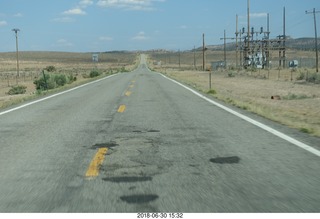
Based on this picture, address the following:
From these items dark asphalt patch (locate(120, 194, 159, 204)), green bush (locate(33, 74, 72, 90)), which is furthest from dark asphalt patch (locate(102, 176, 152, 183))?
green bush (locate(33, 74, 72, 90))

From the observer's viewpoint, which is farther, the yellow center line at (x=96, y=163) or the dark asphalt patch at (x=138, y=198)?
the yellow center line at (x=96, y=163)

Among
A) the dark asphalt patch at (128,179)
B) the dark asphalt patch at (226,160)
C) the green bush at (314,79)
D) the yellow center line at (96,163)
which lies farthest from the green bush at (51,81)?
the dark asphalt patch at (128,179)

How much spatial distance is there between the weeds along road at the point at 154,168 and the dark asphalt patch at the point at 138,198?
12 millimetres

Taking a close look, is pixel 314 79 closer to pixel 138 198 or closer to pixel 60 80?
pixel 60 80

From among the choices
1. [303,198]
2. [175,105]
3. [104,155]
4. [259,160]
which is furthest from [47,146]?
[175,105]

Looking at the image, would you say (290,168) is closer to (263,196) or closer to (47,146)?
(263,196)

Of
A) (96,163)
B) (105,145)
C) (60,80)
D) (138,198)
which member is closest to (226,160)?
(96,163)

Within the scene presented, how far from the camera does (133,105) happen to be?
58.0 feet

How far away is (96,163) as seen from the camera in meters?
7.44

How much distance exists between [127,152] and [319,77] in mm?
35524

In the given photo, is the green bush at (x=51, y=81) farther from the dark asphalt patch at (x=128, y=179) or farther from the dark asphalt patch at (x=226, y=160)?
the dark asphalt patch at (x=128, y=179)

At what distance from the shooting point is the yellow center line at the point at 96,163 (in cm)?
675

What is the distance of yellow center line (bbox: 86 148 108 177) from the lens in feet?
22.2

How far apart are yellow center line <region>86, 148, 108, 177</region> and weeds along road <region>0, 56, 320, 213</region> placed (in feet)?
0.05
